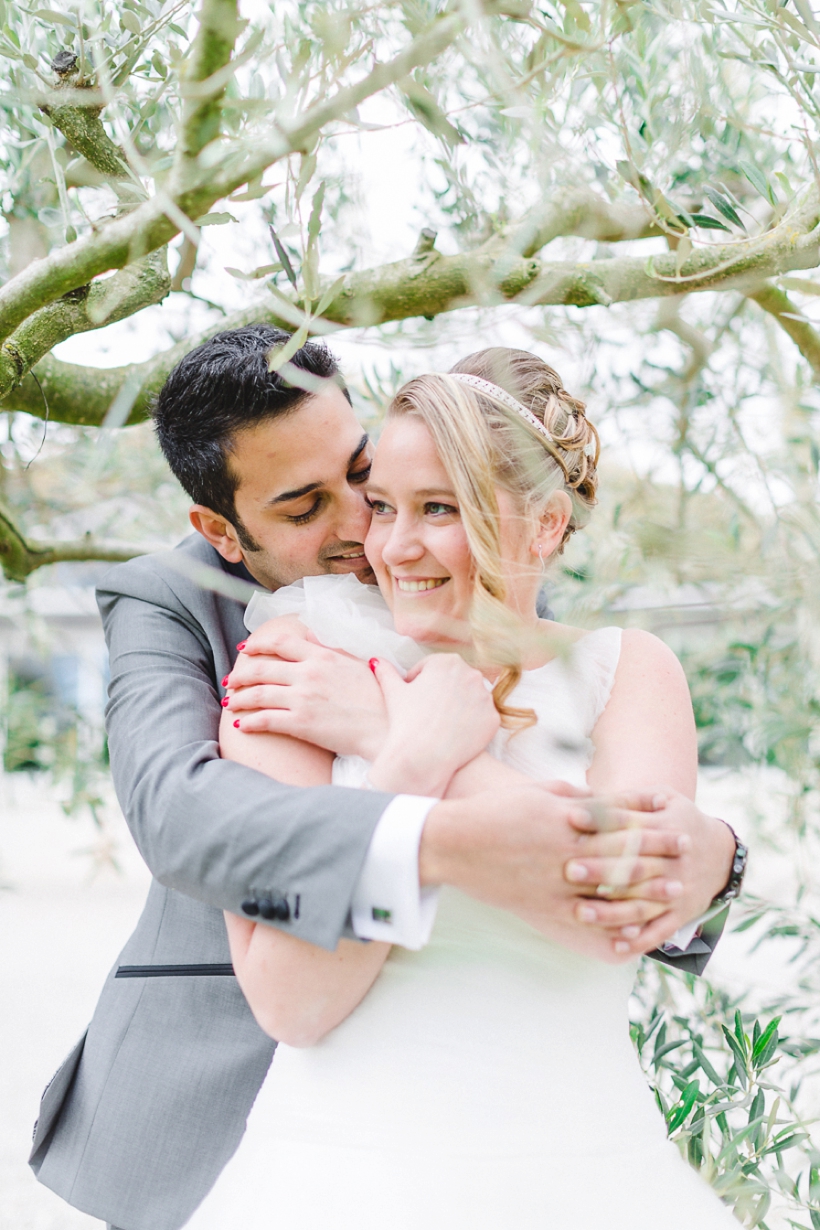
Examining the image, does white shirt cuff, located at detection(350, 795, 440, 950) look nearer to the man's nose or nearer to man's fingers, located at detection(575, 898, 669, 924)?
man's fingers, located at detection(575, 898, 669, 924)

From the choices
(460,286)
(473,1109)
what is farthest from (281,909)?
(460,286)

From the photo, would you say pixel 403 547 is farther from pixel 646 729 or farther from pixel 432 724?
pixel 646 729

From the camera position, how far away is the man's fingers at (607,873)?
3.65ft

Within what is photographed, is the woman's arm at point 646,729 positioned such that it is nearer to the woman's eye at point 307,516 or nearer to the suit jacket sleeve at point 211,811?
the suit jacket sleeve at point 211,811

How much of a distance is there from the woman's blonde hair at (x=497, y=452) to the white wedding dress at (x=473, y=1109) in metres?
0.24

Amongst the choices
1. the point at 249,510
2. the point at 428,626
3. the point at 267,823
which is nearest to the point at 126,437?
the point at 249,510

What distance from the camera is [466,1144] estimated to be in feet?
4.31

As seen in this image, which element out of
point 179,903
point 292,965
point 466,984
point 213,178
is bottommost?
point 179,903

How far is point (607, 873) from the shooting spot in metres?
1.15

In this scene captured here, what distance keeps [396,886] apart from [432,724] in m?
0.25

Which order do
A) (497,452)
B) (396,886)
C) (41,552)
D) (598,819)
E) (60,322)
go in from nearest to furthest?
(598,819) → (396,886) → (60,322) → (497,452) → (41,552)

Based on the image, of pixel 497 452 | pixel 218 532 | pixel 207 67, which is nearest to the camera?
pixel 207 67

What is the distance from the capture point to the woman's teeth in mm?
1565

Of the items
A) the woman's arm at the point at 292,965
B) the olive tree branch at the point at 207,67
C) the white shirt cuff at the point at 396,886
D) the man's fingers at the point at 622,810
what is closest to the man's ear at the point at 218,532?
the woman's arm at the point at 292,965
